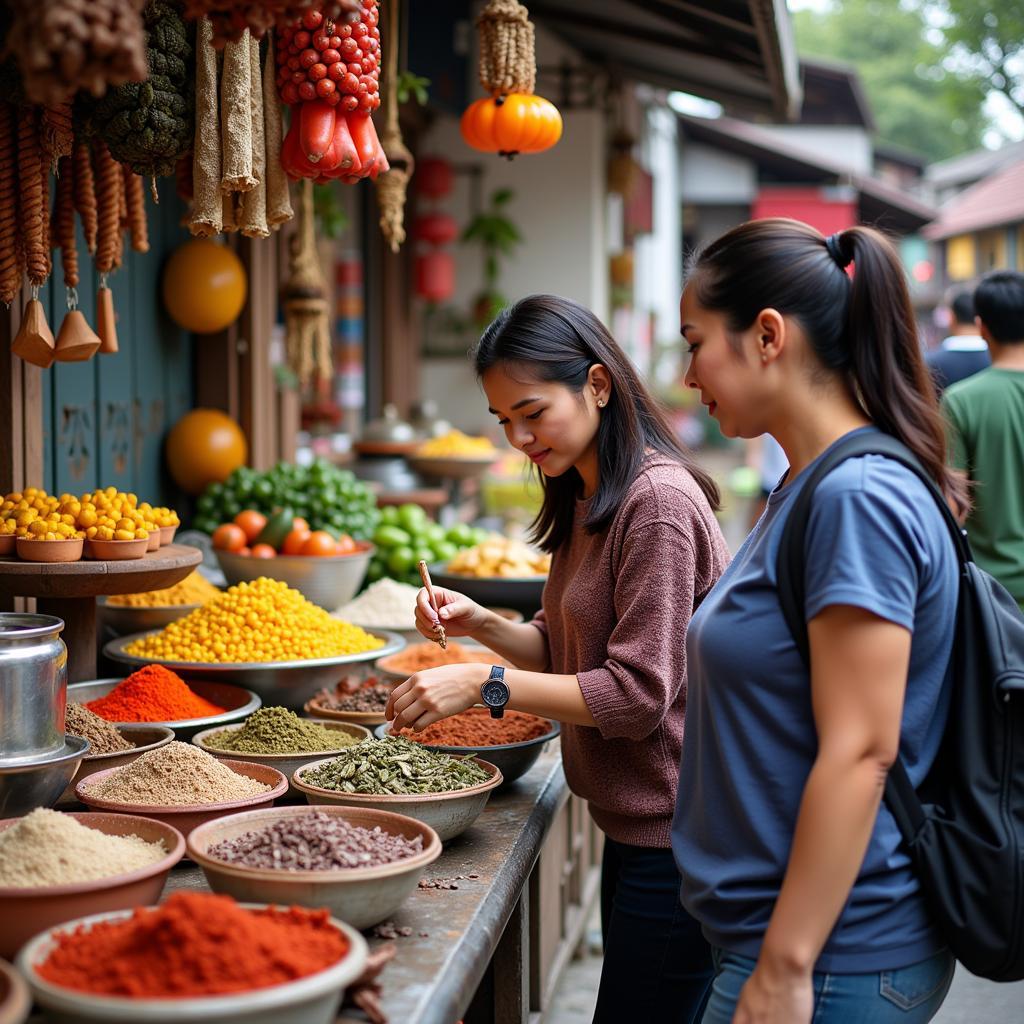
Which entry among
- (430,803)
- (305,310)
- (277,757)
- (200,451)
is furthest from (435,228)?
(430,803)

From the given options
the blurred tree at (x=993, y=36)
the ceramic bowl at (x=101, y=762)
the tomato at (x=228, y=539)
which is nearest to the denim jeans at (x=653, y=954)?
the ceramic bowl at (x=101, y=762)

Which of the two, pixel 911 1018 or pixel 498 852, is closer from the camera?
pixel 911 1018

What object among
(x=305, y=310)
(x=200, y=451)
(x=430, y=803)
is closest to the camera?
(x=430, y=803)

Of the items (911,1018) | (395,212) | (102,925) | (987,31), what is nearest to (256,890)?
(102,925)

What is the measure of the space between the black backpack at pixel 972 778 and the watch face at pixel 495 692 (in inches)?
29.9

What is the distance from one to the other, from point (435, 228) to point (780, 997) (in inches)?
266

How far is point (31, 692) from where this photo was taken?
6.91ft

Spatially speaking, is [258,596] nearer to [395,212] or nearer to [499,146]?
[395,212]

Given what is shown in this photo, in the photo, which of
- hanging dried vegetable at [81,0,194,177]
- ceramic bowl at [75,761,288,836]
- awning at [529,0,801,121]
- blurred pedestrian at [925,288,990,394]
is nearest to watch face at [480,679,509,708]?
ceramic bowl at [75,761,288,836]

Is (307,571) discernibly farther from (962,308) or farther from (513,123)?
(962,308)

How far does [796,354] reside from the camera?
→ 1.68 m

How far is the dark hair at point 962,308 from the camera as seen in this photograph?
591cm

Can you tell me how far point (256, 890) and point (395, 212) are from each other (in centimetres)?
232

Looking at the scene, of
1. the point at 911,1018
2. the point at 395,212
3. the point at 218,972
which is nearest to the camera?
the point at 218,972
